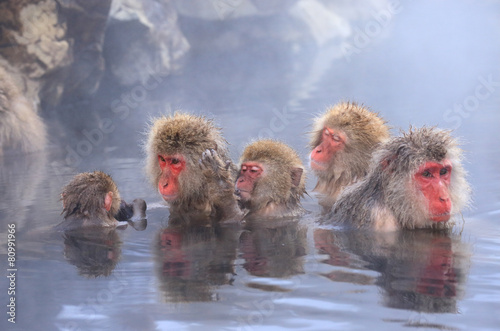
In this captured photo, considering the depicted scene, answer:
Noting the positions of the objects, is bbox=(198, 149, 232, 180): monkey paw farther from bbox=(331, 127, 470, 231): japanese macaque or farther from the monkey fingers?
bbox=(331, 127, 470, 231): japanese macaque

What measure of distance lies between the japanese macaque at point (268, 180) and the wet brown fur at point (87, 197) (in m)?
1.04

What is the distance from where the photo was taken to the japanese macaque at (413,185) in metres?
4.73

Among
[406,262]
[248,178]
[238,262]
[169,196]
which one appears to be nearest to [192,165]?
[169,196]

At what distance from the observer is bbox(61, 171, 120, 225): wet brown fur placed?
17.6 feet

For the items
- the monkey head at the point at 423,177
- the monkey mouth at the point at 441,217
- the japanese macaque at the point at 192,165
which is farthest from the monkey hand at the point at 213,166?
the monkey mouth at the point at 441,217

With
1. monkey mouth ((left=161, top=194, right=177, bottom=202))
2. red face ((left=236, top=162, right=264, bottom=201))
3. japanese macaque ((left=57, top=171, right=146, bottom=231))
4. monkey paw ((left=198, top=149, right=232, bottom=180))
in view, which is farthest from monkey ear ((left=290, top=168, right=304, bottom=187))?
japanese macaque ((left=57, top=171, right=146, bottom=231))

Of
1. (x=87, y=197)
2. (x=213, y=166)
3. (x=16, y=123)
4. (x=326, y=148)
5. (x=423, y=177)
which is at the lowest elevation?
(x=87, y=197)

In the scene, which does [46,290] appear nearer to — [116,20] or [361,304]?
[361,304]

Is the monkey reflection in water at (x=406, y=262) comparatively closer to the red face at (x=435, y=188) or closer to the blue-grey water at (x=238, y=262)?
the blue-grey water at (x=238, y=262)

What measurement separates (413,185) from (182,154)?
1.68 metres

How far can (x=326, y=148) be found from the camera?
6223 millimetres

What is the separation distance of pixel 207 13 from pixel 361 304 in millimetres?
15302

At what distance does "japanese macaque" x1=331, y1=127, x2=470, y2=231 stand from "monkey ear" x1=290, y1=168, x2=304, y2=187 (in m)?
0.81

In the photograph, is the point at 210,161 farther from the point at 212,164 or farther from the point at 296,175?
the point at 296,175
